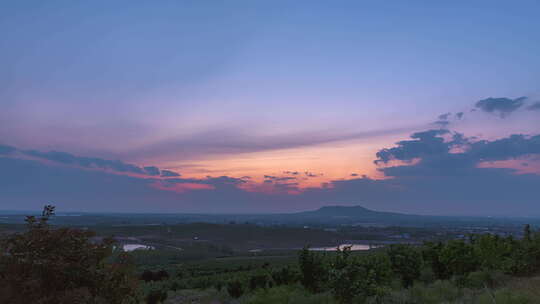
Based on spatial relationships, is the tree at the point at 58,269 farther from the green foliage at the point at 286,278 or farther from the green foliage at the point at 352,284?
the green foliage at the point at 286,278

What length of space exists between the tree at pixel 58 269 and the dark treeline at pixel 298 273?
15mm

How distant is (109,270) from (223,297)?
13557 millimetres

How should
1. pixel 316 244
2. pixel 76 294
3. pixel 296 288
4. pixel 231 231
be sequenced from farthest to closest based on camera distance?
pixel 231 231 < pixel 316 244 < pixel 296 288 < pixel 76 294

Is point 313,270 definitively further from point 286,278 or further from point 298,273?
point 286,278

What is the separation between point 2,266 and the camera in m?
6.89

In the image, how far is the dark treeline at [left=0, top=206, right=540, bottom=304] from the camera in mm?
6875

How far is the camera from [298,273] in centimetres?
2089

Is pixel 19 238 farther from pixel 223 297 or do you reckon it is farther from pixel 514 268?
pixel 514 268

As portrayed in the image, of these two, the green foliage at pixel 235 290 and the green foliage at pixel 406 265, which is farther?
the green foliage at pixel 235 290

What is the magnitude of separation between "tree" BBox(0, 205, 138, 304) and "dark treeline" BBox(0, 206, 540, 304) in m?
0.02

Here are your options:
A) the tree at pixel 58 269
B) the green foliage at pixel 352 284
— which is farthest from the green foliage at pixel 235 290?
the tree at pixel 58 269

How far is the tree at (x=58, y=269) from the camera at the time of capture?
6695 mm

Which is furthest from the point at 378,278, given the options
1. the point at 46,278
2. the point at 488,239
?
the point at 46,278

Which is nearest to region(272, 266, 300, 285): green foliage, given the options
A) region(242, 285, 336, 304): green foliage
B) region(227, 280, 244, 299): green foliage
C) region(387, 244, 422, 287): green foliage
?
region(242, 285, 336, 304): green foliage
